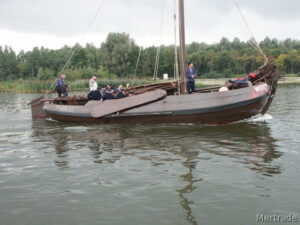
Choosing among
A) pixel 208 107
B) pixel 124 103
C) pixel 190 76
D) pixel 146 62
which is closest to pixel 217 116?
pixel 208 107

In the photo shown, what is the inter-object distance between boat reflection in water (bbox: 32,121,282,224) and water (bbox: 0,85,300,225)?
0.08ft

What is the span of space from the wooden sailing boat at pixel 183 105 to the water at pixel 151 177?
2.78 feet

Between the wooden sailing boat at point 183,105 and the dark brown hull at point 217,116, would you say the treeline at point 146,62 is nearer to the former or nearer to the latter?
the wooden sailing boat at point 183,105

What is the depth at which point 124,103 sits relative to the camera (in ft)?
42.3

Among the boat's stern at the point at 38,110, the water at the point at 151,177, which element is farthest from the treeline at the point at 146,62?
the water at the point at 151,177

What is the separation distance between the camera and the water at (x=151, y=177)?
507cm

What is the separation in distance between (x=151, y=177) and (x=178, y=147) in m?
2.60

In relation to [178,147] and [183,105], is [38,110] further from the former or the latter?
[178,147]

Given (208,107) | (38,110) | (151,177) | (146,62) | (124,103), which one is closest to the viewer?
(151,177)

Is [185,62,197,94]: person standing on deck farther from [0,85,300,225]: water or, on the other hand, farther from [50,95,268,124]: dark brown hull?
[0,85,300,225]: water

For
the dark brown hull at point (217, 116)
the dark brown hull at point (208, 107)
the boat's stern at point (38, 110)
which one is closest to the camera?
the dark brown hull at point (208, 107)

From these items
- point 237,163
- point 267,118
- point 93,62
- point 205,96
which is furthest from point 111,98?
point 93,62

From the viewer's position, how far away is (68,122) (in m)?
14.8

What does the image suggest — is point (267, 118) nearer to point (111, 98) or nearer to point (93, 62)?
point (111, 98)
